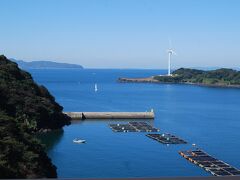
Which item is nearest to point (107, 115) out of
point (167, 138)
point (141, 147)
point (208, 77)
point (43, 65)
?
point (167, 138)

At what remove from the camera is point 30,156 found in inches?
314

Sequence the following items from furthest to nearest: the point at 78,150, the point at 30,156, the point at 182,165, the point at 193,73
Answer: the point at 193,73, the point at 78,150, the point at 182,165, the point at 30,156

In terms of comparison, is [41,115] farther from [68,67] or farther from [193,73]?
[68,67]

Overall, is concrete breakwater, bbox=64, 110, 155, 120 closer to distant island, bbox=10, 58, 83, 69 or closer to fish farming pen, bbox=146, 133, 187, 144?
fish farming pen, bbox=146, 133, 187, 144

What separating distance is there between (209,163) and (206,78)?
4789 cm

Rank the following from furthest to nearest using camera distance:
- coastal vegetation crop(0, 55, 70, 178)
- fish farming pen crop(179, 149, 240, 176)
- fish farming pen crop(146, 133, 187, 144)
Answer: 1. fish farming pen crop(146, 133, 187, 144)
2. fish farming pen crop(179, 149, 240, 176)
3. coastal vegetation crop(0, 55, 70, 178)

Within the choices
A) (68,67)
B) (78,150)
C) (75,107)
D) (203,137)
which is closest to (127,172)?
(78,150)

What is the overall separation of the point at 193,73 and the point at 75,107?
3759 cm

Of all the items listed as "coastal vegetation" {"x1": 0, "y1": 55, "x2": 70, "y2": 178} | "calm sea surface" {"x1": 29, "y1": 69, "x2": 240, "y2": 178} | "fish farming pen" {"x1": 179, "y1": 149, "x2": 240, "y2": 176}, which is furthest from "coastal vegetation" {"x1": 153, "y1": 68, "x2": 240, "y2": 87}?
"fish farming pen" {"x1": 179, "y1": 149, "x2": 240, "y2": 176}

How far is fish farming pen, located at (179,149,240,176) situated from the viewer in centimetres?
1131

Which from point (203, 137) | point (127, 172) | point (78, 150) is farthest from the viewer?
point (203, 137)

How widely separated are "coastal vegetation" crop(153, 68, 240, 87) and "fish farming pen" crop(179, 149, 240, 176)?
43796 mm

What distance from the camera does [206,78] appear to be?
59.5 meters

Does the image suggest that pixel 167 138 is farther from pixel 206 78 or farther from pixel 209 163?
pixel 206 78
